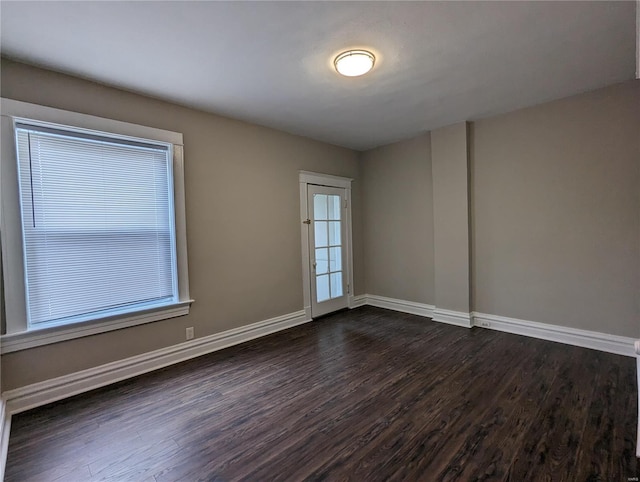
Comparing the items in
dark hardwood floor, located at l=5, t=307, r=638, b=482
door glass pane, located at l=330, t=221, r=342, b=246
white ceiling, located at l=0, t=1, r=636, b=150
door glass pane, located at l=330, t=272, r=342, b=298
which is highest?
white ceiling, located at l=0, t=1, r=636, b=150

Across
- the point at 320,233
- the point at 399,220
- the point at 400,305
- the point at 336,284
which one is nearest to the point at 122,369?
the point at 320,233

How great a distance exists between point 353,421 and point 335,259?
2.92 m

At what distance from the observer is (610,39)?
7.18 feet

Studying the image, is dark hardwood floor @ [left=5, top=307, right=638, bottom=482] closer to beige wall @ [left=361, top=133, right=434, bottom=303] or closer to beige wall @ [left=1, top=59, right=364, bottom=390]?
beige wall @ [left=1, top=59, right=364, bottom=390]

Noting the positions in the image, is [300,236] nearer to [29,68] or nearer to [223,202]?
[223,202]

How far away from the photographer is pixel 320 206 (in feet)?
15.1

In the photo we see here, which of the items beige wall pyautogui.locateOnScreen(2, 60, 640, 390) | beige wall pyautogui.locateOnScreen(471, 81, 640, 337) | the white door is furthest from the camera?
the white door

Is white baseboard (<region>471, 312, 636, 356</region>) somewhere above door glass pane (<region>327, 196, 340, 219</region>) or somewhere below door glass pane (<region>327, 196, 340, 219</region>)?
below

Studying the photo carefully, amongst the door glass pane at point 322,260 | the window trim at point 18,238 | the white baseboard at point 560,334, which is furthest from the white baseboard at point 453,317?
the window trim at point 18,238

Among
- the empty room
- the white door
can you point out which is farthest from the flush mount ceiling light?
the white door

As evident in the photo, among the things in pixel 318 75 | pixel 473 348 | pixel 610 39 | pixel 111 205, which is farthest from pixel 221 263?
pixel 610 39

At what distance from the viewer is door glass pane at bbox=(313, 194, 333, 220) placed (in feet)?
14.8

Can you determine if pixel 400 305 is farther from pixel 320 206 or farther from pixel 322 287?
pixel 320 206

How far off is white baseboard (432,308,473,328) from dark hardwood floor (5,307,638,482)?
2.31 feet
